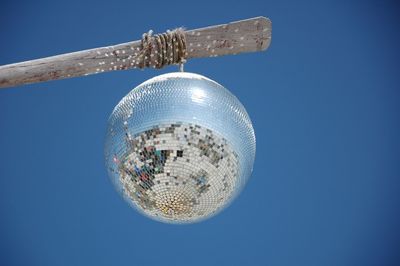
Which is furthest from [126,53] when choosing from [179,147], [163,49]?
[179,147]

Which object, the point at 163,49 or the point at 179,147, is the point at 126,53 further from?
the point at 179,147

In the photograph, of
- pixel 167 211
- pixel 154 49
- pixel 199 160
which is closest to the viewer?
pixel 199 160

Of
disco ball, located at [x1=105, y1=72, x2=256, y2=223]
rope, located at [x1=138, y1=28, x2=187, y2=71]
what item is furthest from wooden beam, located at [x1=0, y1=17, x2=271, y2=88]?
disco ball, located at [x1=105, y1=72, x2=256, y2=223]

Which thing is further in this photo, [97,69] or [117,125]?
[97,69]

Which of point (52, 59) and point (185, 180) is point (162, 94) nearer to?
point (185, 180)

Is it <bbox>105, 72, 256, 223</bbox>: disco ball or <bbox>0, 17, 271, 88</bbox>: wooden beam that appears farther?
<bbox>0, 17, 271, 88</bbox>: wooden beam

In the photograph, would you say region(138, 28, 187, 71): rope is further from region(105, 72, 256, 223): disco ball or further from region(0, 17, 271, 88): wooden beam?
region(105, 72, 256, 223): disco ball

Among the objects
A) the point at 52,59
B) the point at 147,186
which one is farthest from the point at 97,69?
the point at 147,186
